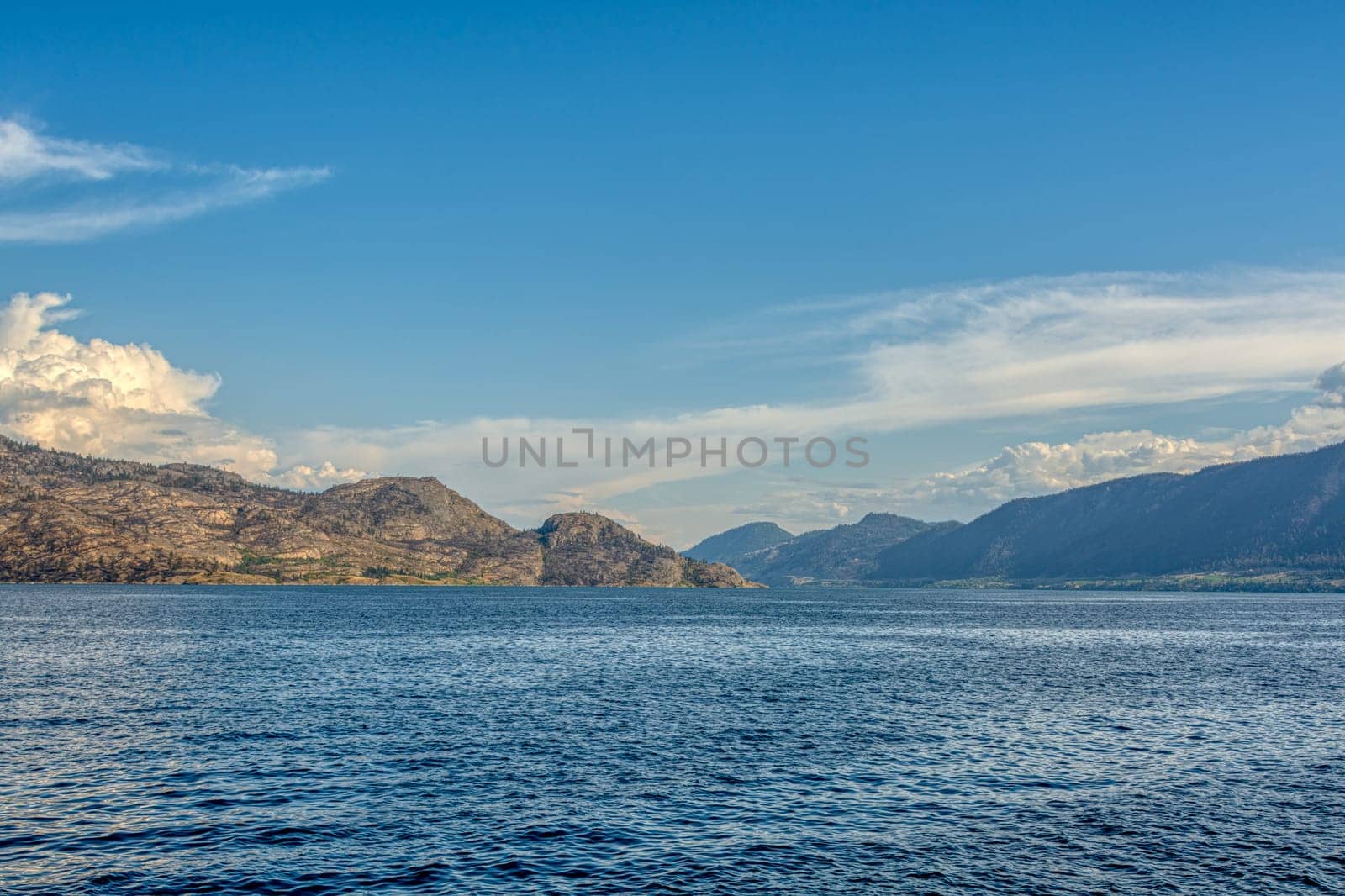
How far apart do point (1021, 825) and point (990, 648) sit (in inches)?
5273

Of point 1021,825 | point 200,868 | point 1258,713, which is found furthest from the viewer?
point 1258,713

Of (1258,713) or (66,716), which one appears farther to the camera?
(1258,713)

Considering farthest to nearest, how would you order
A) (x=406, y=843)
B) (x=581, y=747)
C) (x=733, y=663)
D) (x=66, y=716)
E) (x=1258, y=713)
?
(x=733, y=663)
(x=1258, y=713)
(x=66, y=716)
(x=581, y=747)
(x=406, y=843)

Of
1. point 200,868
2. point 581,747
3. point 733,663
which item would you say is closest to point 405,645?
point 733,663

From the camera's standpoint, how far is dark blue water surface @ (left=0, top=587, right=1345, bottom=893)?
4688 cm

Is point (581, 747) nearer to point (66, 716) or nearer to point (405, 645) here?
point (66, 716)

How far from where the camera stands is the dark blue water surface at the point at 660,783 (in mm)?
46875

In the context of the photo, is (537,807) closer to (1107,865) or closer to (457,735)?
(457,735)

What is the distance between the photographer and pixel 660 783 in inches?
2539

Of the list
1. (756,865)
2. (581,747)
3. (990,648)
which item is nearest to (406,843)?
(756,865)

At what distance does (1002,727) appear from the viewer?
86.9 m

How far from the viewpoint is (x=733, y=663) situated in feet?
481

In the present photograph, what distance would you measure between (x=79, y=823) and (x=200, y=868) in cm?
1226

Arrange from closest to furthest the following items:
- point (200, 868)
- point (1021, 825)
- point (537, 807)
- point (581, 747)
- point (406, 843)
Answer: point (200, 868) < point (406, 843) < point (1021, 825) < point (537, 807) < point (581, 747)
